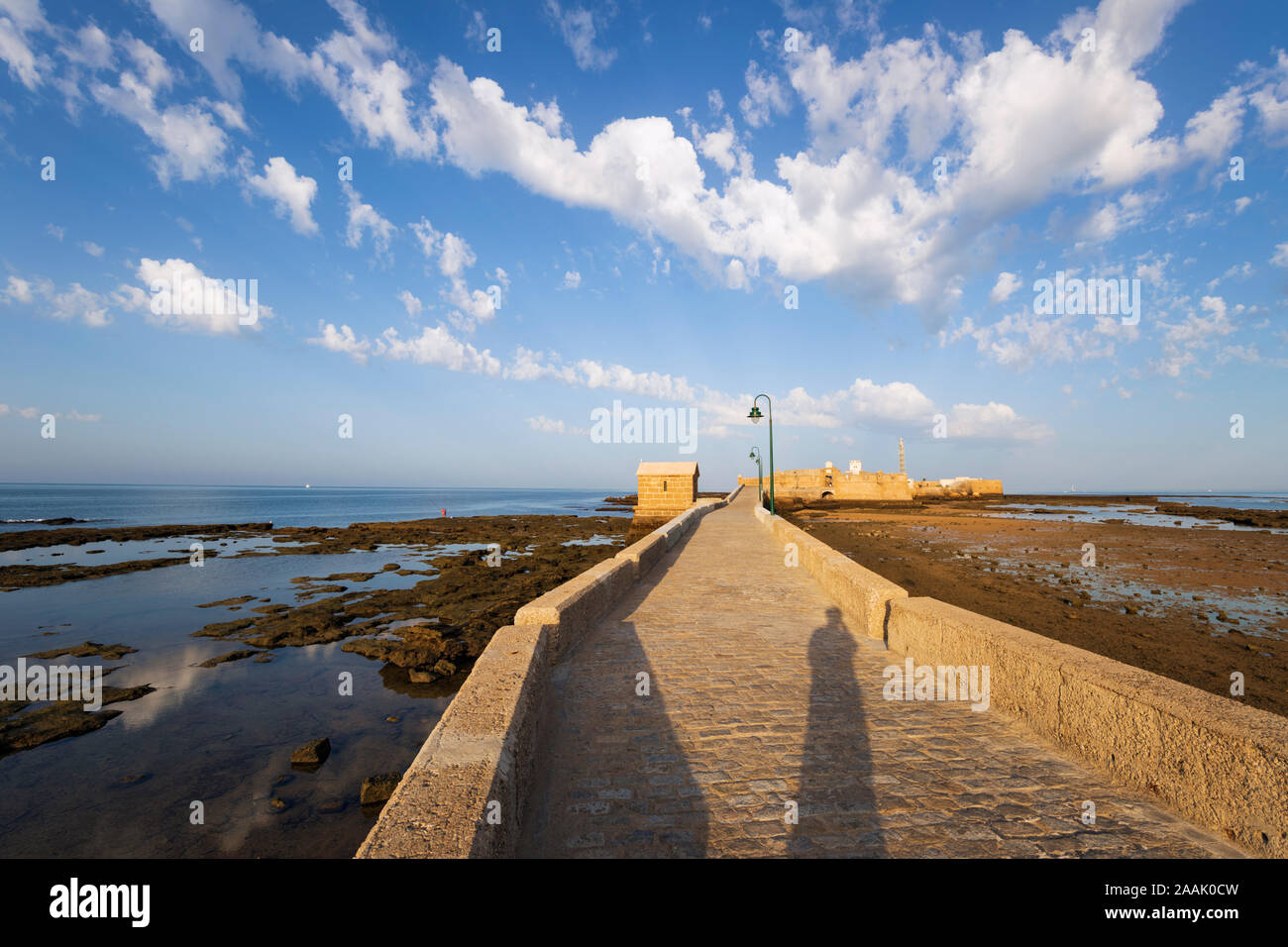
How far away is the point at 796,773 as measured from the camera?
3408mm

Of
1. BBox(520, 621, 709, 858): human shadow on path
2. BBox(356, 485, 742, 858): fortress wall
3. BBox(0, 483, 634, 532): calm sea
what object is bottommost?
BBox(0, 483, 634, 532): calm sea

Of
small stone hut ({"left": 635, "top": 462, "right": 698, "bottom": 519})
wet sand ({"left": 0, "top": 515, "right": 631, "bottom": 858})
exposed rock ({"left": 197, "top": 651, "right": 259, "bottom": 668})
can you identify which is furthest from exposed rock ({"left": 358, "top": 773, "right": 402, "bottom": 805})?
small stone hut ({"left": 635, "top": 462, "right": 698, "bottom": 519})

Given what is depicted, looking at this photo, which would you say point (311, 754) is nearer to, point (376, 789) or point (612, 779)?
point (376, 789)

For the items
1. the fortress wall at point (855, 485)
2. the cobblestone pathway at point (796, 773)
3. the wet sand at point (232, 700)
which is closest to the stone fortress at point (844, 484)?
the fortress wall at point (855, 485)

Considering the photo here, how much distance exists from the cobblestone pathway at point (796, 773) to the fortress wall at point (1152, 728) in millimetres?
135

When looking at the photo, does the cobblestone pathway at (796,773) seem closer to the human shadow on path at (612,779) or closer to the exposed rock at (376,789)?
the human shadow on path at (612,779)

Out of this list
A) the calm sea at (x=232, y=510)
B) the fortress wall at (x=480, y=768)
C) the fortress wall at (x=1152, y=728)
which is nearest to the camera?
the fortress wall at (x=480, y=768)

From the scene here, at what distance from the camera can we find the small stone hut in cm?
2939

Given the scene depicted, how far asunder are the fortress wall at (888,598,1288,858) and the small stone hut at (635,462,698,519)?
81.2ft

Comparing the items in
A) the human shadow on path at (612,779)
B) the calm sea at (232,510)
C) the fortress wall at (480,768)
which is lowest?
the calm sea at (232,510)

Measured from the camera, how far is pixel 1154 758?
2.95 metres

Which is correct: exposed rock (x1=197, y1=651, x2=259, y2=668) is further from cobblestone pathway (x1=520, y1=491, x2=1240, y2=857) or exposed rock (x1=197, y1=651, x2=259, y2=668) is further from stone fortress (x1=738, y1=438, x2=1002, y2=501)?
stone fortress (x1=738, y1=438, x2=1002, y2=501)

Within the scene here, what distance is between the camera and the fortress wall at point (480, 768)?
7.21ft
